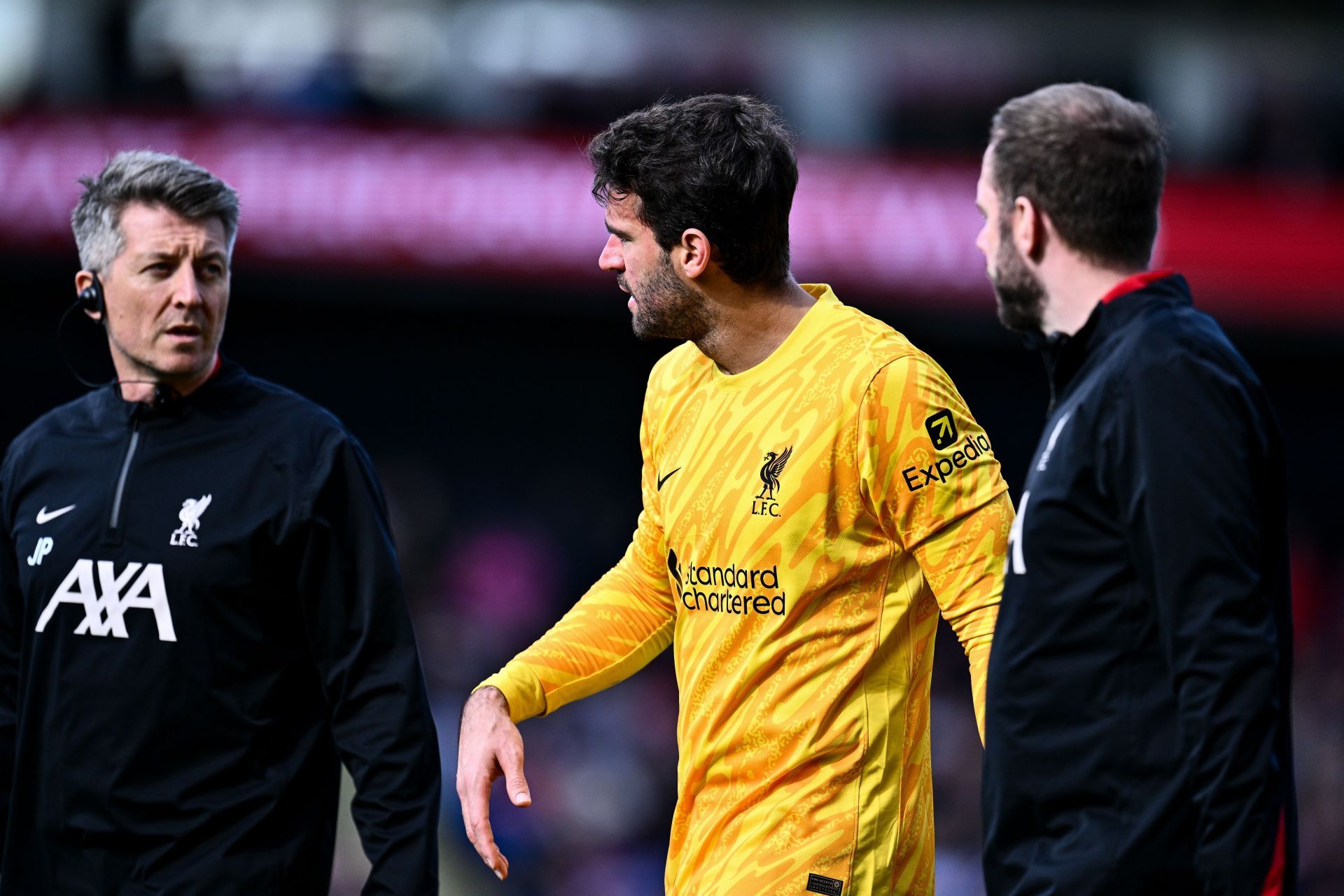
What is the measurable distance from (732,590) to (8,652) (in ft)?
4.64

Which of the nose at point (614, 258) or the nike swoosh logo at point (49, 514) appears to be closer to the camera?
the nose at point (614, 258)

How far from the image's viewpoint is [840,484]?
2.62 metres

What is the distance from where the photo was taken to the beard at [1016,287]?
2.17m

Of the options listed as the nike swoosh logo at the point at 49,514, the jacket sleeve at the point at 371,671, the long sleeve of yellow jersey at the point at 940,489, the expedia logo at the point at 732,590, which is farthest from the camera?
the nike swoosh logo at the point at 49,514

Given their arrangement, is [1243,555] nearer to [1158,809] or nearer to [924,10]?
[1158,809]

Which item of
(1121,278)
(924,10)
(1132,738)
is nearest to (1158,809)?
(1132,738)

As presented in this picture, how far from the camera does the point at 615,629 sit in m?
2.99

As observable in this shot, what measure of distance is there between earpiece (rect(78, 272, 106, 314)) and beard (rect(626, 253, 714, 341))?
109cm

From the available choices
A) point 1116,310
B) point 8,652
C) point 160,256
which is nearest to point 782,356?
point 1116,310

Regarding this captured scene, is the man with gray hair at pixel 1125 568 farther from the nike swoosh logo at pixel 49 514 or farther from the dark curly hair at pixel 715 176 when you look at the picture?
the nike swoosh logo at pixel 49 514

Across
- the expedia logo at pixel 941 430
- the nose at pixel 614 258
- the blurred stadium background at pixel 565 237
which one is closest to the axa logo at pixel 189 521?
A: the nose at pixel 614 258

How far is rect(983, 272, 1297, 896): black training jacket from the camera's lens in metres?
1.83

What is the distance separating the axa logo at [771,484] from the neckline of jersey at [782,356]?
0.16m

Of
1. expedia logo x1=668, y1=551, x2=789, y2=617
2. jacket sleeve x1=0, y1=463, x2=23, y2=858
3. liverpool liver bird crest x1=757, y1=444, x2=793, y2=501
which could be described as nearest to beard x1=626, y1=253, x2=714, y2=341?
liverpool liver bird crest x1=757, y1=444, x2=793, y2=501
